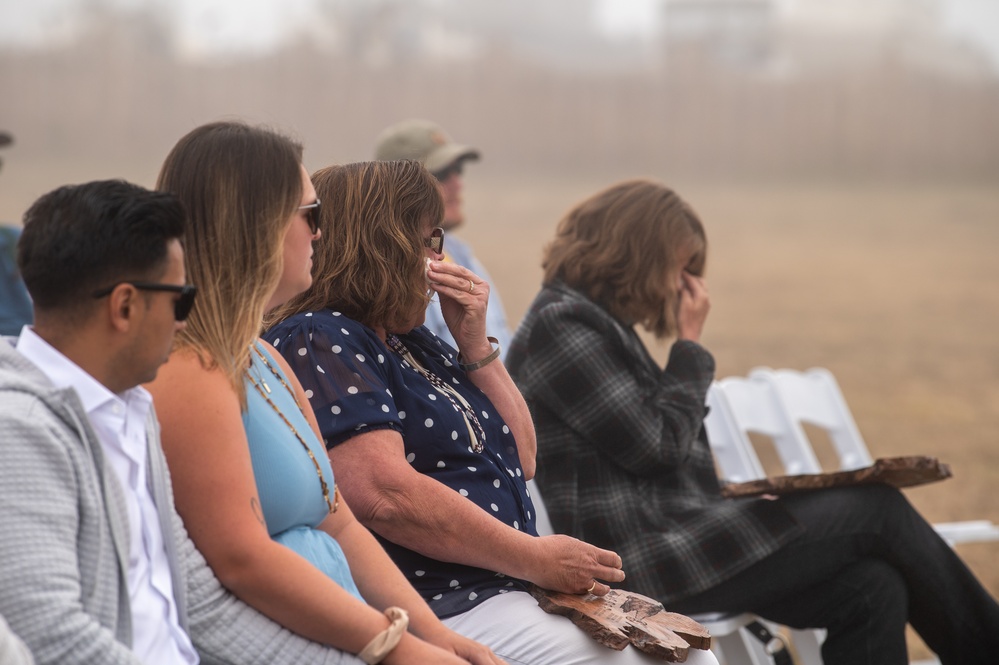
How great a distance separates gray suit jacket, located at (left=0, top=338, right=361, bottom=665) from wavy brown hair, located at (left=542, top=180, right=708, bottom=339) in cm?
164

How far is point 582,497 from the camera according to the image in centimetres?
253

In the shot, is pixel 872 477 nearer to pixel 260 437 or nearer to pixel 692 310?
pixel 692 310

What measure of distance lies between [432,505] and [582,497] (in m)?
0.84

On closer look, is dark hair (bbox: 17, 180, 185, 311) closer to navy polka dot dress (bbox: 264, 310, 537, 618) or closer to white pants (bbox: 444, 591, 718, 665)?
navy polka dot dress (bbox: 264, 310, 537, 618)

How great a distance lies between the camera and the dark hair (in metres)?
1.22

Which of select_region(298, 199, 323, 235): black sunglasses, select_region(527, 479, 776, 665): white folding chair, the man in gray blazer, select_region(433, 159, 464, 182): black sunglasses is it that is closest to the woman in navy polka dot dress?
select_region(298, 199, 323, 235): black sunglasses

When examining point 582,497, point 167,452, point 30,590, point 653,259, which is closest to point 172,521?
point 167,452

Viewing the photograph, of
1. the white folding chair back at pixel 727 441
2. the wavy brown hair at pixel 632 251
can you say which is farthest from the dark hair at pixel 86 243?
the white folding chair back at pixel 727 441

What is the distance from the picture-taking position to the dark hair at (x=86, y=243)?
4.00 feet

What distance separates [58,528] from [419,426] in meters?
0.80

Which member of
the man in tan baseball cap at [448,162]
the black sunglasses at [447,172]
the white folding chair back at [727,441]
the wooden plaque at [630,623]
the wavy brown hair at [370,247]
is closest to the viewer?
the wooden plaque at [630,623]

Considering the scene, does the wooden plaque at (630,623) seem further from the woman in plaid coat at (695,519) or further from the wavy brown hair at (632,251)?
the wavy brown hair at (632,251)

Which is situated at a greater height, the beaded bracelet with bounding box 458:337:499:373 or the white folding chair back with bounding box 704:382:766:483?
the beaded bracelet with bounding box 458:337:499:373

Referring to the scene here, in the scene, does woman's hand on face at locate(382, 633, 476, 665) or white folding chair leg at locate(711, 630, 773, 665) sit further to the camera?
white folding chair leg at locate(711, 630, 773, 665)
